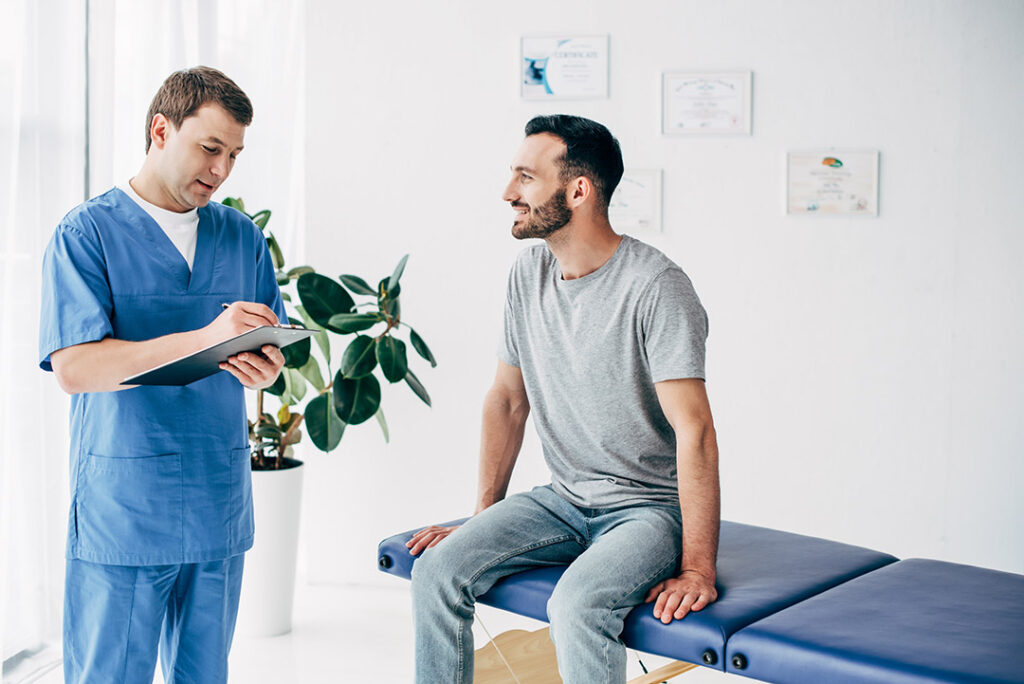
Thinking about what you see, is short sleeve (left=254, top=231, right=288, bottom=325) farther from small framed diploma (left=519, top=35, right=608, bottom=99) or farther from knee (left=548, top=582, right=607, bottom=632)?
small framed diploma (left=519, top=35, right=608, bottom=99)

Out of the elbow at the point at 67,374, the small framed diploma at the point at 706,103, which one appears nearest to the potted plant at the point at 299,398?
the small framed diploma at the point at 706,103

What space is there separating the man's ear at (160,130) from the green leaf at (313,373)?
1299 millimetres

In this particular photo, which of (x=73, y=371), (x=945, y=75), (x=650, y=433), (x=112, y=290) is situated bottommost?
(x=650, y=433)

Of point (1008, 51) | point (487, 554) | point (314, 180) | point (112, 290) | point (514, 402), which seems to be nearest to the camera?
point (112, 290)

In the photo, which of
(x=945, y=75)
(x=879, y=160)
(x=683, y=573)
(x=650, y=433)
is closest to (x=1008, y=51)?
(x=945, y=75)

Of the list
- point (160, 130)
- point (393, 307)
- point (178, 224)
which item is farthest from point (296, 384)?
point (160, 130)

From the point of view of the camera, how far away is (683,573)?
1.66 meters

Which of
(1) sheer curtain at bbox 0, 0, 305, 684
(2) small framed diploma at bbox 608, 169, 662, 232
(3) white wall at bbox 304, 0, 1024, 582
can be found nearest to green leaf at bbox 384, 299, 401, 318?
(3) white wall at bbox 304, 0, 1024, 582

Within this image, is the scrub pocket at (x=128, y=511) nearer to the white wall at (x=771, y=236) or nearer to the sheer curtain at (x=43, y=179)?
the sheer curtain at (x=43, y=179)

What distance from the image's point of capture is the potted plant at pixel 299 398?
2762 mm

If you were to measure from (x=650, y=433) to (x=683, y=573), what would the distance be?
0.30 metres

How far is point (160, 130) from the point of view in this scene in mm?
1672

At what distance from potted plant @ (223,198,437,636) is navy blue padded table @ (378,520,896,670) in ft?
2.95

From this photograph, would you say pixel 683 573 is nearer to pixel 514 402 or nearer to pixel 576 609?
pixel 576 609
